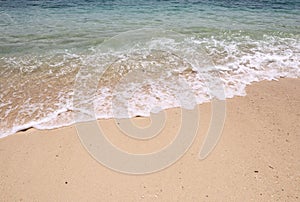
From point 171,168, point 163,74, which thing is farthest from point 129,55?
point 171,168

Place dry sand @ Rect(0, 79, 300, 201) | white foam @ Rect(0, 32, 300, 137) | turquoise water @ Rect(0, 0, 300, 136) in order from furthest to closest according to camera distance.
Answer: turquoise water @ Rect(0, 0, 300, 136) < white foam @ Rect(0, 32, 300, 137) < dry sand @ Rect(0, 79, 300, 201)

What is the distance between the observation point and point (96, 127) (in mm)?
3529

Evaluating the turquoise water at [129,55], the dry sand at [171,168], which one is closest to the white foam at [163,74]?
the turquoise water at [129,55]

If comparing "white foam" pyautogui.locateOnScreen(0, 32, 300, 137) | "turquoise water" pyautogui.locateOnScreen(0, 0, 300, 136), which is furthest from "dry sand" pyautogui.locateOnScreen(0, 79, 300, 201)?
"turquoise water" pyautogui.locateOnScreen(0, 0, 300, 136)

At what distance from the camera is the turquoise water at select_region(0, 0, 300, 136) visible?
413 cm

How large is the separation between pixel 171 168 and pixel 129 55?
391 centimetres

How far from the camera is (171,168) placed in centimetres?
284

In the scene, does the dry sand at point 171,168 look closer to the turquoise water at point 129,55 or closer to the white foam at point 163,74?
the white foam at point 163,74

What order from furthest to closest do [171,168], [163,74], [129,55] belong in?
[129,55], [163,74], [171,168]

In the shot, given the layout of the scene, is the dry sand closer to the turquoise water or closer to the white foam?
the white foam

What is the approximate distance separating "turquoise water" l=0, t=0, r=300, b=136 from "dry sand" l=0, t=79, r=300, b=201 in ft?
1.69

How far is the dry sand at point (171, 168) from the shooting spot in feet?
8.36

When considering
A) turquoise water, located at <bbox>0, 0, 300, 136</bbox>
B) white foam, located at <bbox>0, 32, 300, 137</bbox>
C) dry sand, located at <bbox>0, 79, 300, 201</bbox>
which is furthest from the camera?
turquoise water, located at <bbox>0, 0, 300, 136</bbox>

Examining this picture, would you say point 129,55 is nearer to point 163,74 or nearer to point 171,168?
point 163,74
